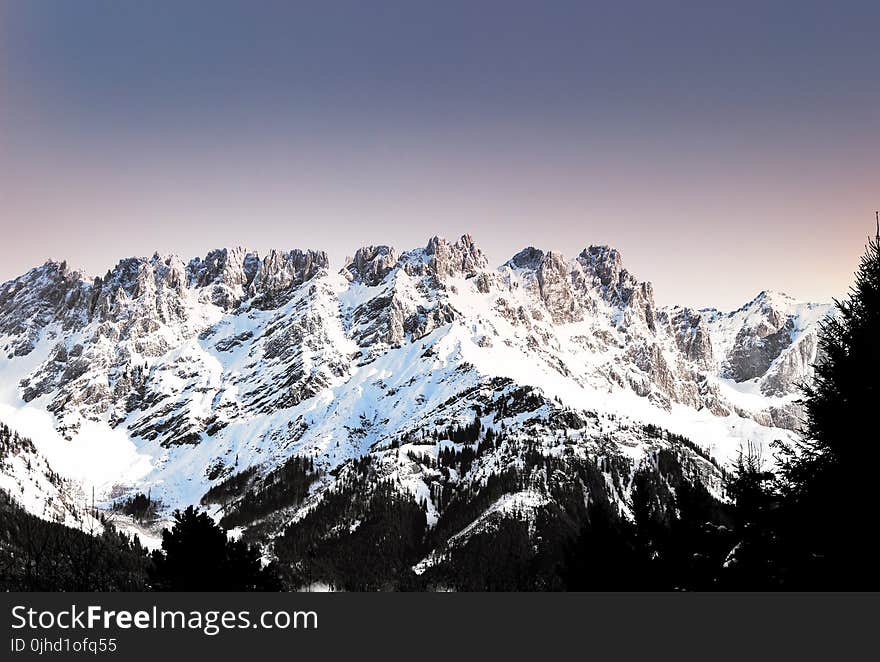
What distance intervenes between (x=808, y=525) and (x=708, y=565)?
14.3 metres

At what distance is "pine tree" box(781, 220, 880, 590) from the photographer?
1356 cm

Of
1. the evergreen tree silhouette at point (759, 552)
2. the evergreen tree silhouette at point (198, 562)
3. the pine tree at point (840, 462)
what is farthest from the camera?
the evergreen tree silhouette at point (198, 562)

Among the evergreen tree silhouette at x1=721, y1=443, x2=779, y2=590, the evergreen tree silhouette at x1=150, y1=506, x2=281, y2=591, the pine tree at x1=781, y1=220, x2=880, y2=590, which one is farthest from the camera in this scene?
the evergreen tree silhouette at x1=150, y1=506, x2=281, y2=591

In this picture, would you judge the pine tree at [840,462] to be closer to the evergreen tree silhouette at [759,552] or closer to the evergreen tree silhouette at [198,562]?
the evergreen tree silhouette at [759,552]

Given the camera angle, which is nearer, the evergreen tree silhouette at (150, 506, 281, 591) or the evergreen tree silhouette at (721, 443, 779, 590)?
the evergreen tree silhouette at (721, 443, 779, 590)

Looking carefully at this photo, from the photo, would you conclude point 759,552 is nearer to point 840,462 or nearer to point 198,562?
point 840,462

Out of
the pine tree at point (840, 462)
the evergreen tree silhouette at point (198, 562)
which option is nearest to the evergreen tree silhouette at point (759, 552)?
the pine tree at point (840, 462)

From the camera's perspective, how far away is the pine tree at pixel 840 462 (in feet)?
44.5

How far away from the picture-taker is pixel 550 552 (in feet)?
634

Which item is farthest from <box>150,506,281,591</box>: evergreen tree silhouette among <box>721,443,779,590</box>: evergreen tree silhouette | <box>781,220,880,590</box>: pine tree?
<box>781,220,880,590</box>: pine tree

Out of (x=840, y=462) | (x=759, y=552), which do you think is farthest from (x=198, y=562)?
(x=840, y=462)

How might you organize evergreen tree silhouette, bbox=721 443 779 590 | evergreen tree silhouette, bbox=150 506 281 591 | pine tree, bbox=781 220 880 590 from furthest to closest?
1. evergreen tree silhouette, bbox=150 506 281 591
2. evergreen tree silhouette, bbox=721 443 779 590
3. pine tree, bbox=781 220 880 590

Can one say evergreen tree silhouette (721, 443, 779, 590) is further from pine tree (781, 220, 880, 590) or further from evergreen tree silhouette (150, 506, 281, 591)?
evergreen tree silhouette (150, 506, 281, 591)
